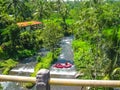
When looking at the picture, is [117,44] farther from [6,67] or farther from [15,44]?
[15,44]

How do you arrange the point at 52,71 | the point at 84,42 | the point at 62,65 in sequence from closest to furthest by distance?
the point at 52,71
the point at 62,65
the point at 84,42

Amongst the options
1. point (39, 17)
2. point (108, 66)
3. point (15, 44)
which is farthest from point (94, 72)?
point (39, 17)

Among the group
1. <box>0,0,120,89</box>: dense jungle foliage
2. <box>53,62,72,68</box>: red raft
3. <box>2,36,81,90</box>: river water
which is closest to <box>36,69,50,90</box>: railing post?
<box>0,0,120,89</box>: dense jungle foliage

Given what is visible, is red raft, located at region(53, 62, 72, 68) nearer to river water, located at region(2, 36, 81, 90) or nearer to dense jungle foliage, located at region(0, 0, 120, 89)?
river water, located at region(2, 36, 81, 90)

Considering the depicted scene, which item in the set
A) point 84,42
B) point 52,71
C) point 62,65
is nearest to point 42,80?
point 52,71

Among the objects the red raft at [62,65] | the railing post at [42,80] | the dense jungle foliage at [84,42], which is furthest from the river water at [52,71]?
the railing post at [42,80]

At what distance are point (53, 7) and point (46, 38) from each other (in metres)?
22.1

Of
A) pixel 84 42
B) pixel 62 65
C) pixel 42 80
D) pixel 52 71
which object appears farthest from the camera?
pixel 84 42

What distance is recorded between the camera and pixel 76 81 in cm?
328

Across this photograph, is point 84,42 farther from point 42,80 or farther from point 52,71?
point 42,80

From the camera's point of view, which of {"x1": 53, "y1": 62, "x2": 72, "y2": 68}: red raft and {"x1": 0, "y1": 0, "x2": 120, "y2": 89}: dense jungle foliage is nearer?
{"x1": 0, "y1": 0, "x2": 120, "y2": 89}: dense jungle foliage

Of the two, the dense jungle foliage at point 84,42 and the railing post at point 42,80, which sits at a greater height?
the railing post at point 42,80

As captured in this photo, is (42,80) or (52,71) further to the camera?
(52,71)

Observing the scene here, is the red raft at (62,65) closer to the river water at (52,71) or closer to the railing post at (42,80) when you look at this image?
the river water at (52,71)
